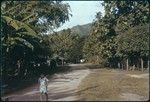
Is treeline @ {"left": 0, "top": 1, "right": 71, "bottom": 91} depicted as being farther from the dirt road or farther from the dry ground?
the dry ground

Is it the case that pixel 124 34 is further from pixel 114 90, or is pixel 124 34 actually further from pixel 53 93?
pixel 53 93

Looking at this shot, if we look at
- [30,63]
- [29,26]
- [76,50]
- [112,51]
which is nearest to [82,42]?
[76,50]

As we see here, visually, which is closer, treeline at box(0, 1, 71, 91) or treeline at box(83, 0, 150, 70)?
treeline at box(0, 1, 71, 91)

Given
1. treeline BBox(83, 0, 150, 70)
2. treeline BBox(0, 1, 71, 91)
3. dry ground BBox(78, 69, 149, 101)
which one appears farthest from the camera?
treeline BBox(83, 0, 150, 70)

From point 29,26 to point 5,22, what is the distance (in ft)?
7.79

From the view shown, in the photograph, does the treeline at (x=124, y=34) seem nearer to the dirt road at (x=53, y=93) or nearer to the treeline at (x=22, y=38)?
the treeline at (x=22, y=38)

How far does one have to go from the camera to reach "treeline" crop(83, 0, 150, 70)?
147ft

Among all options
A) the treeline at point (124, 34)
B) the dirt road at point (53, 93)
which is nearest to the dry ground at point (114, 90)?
the dirt road at point (53, 93)

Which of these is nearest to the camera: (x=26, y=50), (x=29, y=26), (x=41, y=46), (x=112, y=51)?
(x=29, y=26)

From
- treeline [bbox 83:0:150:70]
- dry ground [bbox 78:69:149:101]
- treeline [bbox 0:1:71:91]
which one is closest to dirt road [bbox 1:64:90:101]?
dry ground [bbox 78:69:149:101]

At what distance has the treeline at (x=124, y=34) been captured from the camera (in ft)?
147

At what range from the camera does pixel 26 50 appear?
3500cm

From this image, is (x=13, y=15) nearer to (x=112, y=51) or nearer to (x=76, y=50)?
(x=112, y=51)

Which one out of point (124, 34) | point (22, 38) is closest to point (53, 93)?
point (22, 38)
